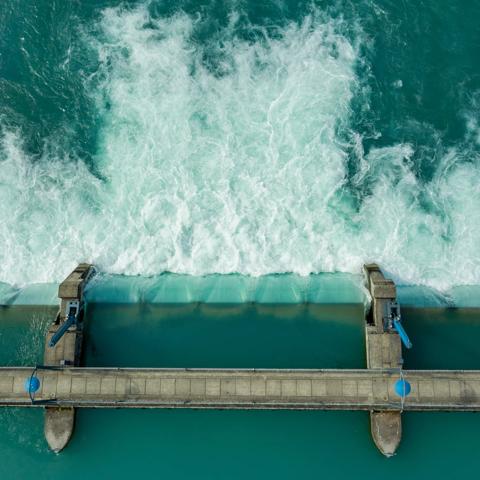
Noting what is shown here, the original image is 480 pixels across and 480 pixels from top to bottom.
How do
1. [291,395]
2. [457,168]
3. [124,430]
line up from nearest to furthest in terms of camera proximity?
[291,395] → [124,430] → [457,168]

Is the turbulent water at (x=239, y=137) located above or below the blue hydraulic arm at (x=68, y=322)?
above

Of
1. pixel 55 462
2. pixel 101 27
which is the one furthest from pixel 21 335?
pixel 101 27

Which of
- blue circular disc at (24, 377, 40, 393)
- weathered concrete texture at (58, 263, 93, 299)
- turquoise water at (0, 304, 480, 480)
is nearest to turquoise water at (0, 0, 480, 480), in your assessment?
turquoise water at (0, 304, 480, 480)

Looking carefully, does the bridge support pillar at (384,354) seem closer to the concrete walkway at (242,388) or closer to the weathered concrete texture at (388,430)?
the weathered concrete texture at (388,430)

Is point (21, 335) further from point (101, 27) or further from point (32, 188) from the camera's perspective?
point (101, 27)

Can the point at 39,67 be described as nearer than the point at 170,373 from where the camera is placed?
No

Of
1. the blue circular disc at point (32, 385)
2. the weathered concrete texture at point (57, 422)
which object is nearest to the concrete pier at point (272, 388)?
the blue circular disc at point (32, 385)
